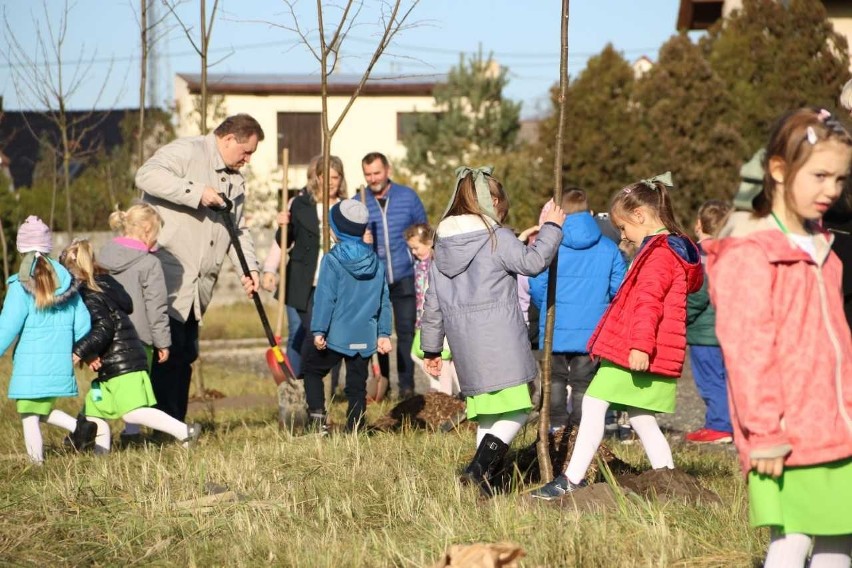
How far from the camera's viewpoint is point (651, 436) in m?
6.22

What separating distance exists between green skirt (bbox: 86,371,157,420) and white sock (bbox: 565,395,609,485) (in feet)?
11.1

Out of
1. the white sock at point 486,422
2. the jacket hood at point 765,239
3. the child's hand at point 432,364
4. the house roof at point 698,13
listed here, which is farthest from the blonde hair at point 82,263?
the house roof at point 698,13

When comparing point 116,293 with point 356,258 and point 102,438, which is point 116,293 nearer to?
point 102,438

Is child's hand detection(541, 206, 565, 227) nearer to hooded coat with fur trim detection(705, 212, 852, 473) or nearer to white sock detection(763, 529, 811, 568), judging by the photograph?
hooded coat with fur trim detection(705, 212, 852, 473)

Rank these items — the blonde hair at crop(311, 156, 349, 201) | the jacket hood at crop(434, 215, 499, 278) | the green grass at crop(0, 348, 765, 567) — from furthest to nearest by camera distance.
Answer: the blonde hair at crop(311, 156, 349, 201)
the jacket hood at crop(434, 215, 499, 278)
the green grass at crop(0, 348, 765, 567)

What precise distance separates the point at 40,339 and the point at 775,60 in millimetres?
17002

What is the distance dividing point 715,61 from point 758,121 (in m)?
1.50

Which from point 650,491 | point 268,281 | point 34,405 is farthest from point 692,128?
point 650,491

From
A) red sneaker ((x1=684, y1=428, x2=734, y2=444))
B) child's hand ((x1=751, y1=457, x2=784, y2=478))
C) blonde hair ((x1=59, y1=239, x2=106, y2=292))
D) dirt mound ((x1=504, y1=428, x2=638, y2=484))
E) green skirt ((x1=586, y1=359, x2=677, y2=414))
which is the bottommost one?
red sneaker ((x1=684, y1=428, x2=734, y2=444))

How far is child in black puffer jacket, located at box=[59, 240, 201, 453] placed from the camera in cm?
816

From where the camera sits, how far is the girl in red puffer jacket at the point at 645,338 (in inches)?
235

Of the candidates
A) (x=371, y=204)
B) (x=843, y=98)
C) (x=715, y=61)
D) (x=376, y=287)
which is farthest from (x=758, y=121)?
(x=843, y=98)

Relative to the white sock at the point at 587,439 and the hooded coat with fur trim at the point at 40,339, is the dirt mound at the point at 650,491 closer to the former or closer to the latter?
the white sock at the point at 587,439

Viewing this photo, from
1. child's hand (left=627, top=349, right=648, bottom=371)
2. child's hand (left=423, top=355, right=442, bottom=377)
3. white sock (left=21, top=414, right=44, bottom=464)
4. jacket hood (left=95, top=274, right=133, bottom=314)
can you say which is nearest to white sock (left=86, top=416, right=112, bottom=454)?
white sock (left=21, top=414, right=44, bottom=464)
